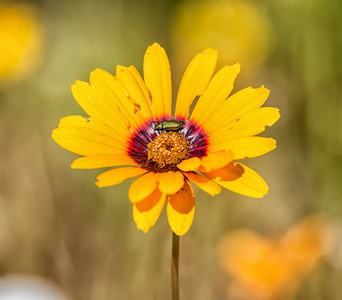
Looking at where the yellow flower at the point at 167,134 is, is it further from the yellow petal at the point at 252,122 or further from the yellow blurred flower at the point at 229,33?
the yellow blurred flower at the point at 229,33

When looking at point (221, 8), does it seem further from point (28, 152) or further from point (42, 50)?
point (28, 152)

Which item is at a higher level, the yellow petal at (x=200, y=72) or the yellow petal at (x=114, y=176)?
the yellow petal at (x=200, y=72)

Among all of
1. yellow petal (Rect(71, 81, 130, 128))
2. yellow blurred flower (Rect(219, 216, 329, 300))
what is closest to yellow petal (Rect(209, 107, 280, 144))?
yellow petal (Rect(71, 81, 130, 128))

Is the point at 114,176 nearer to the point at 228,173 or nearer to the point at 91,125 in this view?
the point at 91,125

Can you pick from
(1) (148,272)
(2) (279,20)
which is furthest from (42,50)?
(1) (148,272)

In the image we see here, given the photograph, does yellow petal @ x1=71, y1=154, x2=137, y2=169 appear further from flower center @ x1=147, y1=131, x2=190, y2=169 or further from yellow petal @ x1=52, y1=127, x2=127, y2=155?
flower center @ x1=147, y1=131, x2=190, y2=169

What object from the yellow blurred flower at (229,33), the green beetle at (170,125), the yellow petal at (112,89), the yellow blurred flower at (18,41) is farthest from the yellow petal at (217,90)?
the yellow blurred flower at (18,41)
